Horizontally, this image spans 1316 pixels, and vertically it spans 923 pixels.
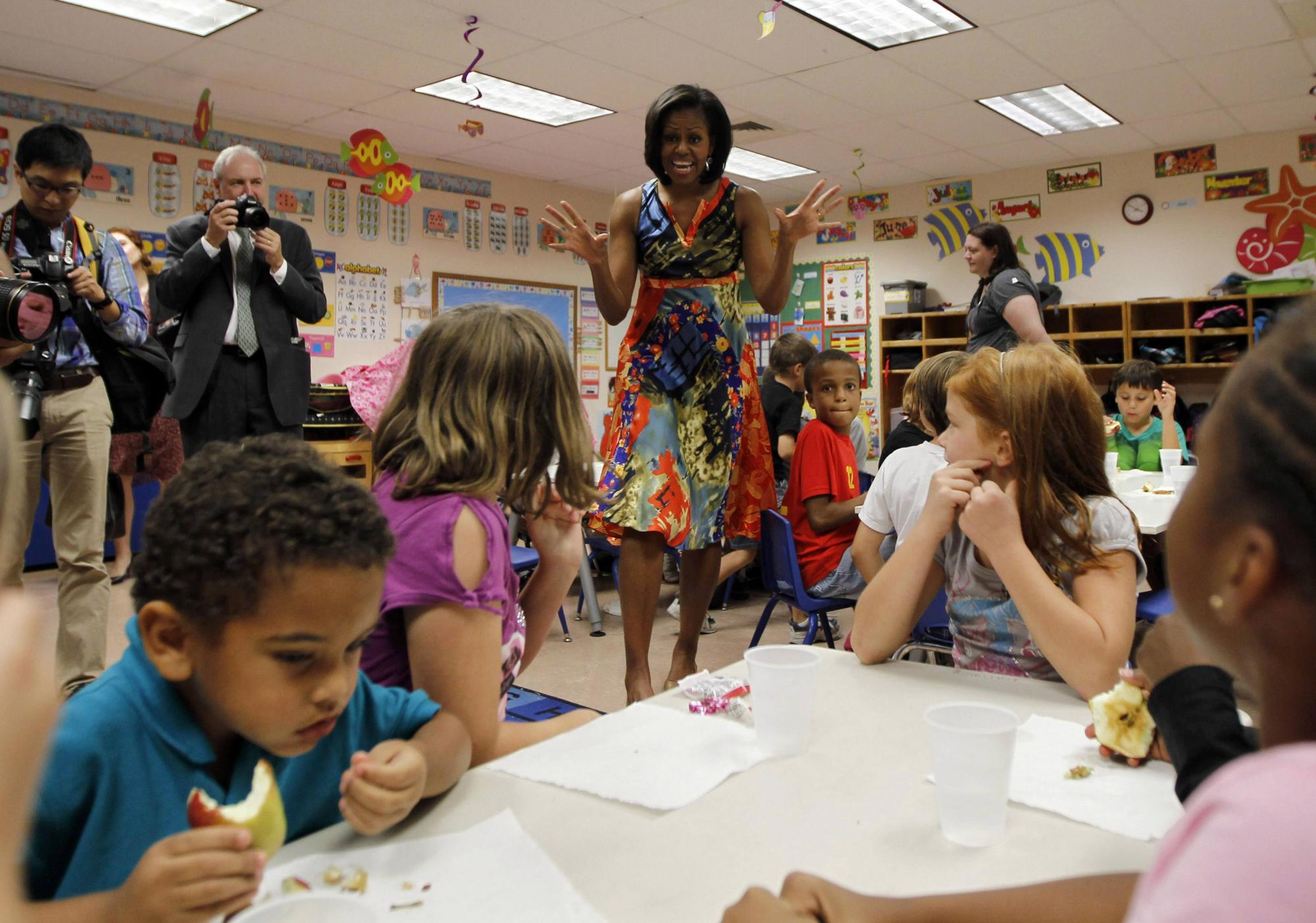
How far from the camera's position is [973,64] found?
17.9 feet

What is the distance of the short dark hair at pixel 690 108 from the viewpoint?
251 centimetres

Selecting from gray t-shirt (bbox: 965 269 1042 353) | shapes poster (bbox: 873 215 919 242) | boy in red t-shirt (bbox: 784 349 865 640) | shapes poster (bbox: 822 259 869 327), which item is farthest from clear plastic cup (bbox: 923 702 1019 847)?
shapes poster (bbox: 822 259 869 327)

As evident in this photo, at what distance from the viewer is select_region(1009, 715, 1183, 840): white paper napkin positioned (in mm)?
831

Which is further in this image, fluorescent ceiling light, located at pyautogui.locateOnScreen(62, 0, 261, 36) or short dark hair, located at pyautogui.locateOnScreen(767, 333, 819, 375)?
short dark hair, located at pyautogui.locateOnScreen(767, 333, 819, 375)

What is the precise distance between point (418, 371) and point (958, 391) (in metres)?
0.85

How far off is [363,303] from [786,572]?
495cm

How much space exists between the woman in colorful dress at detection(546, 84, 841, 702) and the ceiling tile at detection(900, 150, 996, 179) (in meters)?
5.56

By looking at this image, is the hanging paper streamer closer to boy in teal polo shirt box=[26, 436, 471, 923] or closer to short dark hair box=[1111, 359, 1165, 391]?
short dark hair box=[1111, 359, 1165, 391]

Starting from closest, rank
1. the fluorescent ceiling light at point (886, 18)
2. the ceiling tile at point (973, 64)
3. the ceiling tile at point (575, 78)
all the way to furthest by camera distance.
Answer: the fluorescent ceiling light at point (886, 18) < the ceiling tile at point (973, 64) < the ceiling tile at point (575, 78)

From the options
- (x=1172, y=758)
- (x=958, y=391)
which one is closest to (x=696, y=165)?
(x=958, y=391)

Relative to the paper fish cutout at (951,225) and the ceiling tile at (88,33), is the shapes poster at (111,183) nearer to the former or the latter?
the ceiling tile at (88,33)

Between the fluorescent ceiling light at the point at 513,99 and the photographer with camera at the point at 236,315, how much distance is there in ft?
8.99

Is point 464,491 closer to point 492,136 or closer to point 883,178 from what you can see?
point 492,136

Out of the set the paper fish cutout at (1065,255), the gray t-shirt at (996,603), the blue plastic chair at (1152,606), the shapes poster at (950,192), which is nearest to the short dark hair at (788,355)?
the blue plastic chair at (1152,606)
